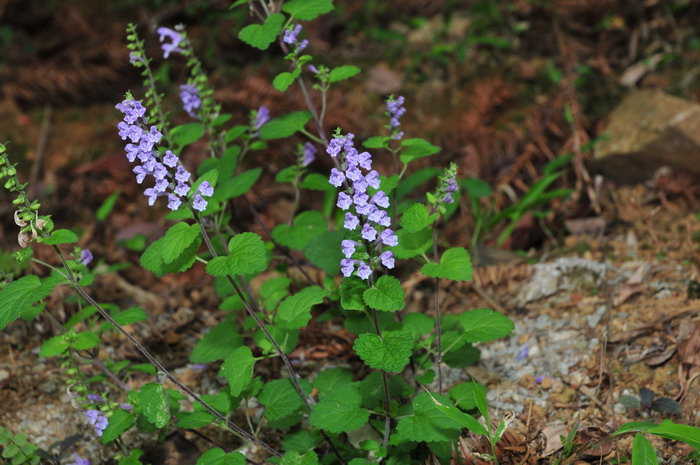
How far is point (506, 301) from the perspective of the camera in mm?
3600

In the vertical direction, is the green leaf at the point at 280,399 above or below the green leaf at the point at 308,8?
below

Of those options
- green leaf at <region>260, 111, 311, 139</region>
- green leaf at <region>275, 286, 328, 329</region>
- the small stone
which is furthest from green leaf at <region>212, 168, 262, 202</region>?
the small stone

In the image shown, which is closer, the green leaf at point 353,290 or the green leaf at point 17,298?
the green leaf at point 17,298

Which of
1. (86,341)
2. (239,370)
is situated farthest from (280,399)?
(86,341)

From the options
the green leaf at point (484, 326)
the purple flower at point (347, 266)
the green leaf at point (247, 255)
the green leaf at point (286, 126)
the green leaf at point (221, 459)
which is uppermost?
the green leaf at point (286, 126)

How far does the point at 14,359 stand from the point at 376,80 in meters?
3.29

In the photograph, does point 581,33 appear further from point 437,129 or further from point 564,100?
point 437,129

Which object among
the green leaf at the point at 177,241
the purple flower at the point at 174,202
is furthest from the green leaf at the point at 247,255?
the purple flower at the point at 174,202

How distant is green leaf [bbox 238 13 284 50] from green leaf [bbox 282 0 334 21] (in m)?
0.07

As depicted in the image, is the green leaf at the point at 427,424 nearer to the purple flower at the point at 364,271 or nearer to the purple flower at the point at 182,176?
the purple flower at the point at 364,271

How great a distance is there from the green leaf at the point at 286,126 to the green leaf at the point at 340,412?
1082mm

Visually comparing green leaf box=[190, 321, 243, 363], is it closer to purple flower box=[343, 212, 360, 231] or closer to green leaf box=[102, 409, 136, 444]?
green leaf box=[102, 409, 136, 444]

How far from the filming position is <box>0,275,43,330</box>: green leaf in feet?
7.00

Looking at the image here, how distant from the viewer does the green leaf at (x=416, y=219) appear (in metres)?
2.29
